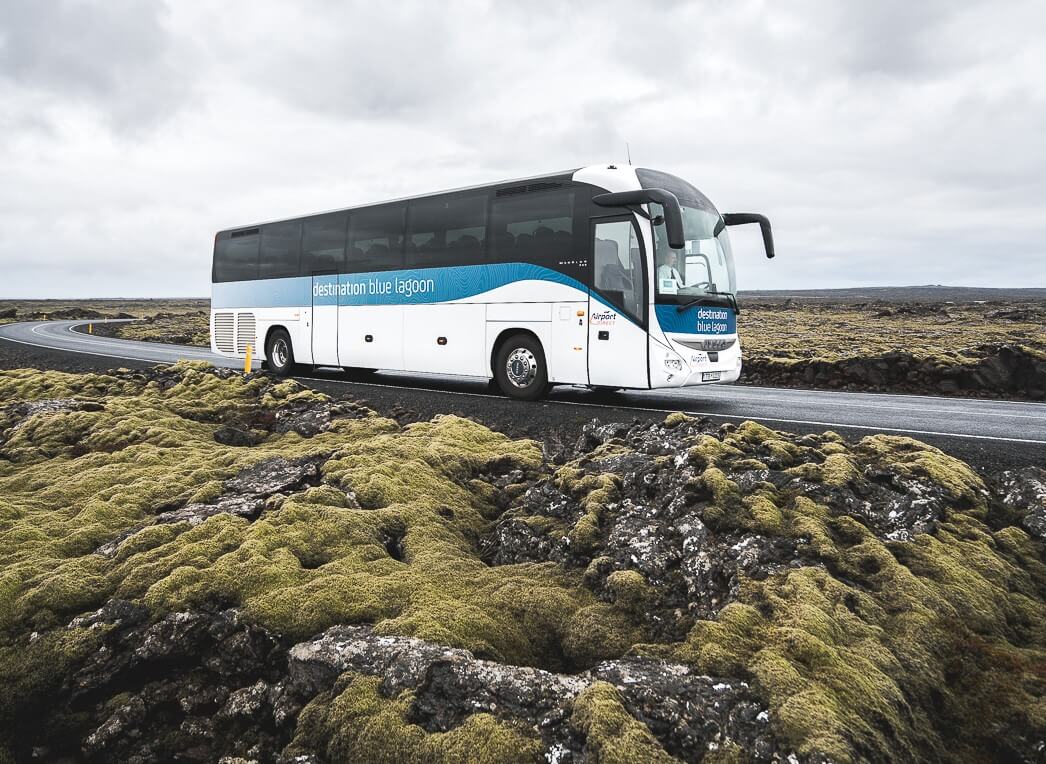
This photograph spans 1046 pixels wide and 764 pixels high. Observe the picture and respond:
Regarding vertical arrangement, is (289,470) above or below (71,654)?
above

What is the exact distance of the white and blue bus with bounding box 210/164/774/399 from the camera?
10602mm

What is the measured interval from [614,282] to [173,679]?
8.39 meters

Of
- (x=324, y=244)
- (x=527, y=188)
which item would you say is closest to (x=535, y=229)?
(x=527, y=188)

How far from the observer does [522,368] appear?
12.0m

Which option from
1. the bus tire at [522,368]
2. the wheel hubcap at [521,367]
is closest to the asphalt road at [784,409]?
the bus tire at [522,368]

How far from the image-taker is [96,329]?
44469 millimetres

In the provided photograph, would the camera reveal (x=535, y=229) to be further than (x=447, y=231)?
No

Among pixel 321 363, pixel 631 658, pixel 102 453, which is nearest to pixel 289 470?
pixel 102 453

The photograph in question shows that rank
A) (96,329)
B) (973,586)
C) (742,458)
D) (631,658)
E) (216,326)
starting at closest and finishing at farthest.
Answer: (631,658) < (973,586) < (742,458) < (216,326) < (96,329)

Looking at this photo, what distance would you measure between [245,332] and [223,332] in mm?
1239

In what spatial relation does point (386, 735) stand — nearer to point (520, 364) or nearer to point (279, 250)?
point (520, 364)

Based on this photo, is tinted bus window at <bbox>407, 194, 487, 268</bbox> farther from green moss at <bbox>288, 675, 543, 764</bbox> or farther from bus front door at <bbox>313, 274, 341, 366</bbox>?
green moss at <bbox>288, 675, 543, 764</bbox>

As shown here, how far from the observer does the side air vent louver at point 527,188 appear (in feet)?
37.9

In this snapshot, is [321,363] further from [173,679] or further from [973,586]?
[973,586]
